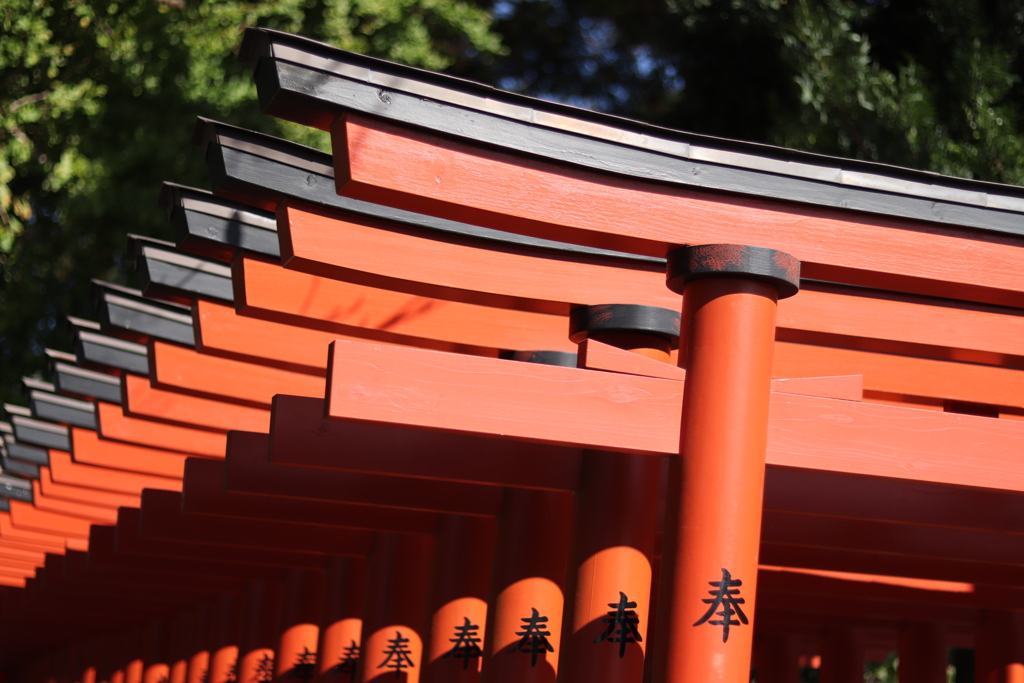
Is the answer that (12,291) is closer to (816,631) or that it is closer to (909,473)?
(816,631)

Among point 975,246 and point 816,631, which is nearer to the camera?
point 975,246

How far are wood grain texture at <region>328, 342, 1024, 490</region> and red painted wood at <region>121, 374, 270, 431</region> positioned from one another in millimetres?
3550

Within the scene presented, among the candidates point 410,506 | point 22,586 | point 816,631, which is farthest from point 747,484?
point 22,586

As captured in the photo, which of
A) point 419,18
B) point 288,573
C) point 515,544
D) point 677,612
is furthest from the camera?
point 419,18

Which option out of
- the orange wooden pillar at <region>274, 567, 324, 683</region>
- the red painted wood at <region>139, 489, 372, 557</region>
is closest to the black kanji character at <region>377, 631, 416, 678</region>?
the red painted wood at <region>139, 489, 372, 557</region>

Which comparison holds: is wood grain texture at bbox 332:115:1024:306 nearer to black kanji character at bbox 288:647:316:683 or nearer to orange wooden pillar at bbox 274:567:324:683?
orange wooden pillar at bbox 274:567:324:683

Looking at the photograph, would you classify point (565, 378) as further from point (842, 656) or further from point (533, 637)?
point (842, 656)

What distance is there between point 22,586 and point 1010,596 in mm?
10594

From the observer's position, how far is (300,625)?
768 cm

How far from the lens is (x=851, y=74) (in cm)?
1122

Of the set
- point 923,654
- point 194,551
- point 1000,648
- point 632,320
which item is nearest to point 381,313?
point 632,320

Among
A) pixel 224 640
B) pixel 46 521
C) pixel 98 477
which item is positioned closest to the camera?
pixel 98 477

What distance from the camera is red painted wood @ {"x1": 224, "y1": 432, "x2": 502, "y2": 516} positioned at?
4.59m

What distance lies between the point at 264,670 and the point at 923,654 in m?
4.99
